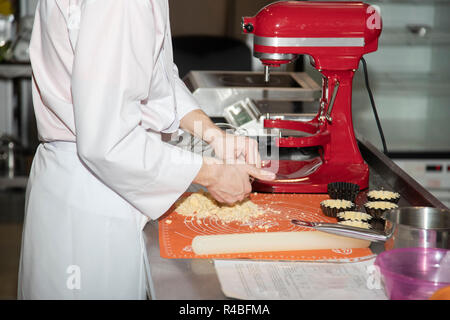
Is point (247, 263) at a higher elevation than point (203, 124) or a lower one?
lower

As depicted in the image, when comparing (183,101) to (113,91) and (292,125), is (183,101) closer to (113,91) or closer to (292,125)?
(292,125)

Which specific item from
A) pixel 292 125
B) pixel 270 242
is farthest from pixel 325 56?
pixel 270 242

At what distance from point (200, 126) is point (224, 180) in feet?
0.96

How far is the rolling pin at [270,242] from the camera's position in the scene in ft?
3.78

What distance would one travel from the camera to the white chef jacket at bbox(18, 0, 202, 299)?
42.8 inches

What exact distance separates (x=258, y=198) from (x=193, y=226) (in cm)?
25

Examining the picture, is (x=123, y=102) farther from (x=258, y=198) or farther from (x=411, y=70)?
(x=411, y=70)

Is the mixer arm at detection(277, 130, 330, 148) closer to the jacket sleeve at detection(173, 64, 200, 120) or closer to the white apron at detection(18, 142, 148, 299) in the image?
the jacket sleeve at detection(173, 64, 200, 120)

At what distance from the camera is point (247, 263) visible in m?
1.11

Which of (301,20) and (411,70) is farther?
(411,70)

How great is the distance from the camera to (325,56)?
1.52 m

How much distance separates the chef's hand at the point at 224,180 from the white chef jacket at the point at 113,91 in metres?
0.03

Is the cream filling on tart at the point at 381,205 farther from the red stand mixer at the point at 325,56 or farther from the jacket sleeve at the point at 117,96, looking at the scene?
the jacket sleeve at the point at 117,96

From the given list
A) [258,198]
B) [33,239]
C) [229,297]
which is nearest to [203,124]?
[258,198]
